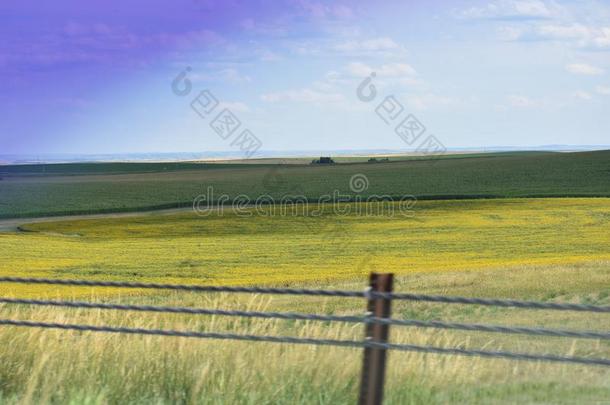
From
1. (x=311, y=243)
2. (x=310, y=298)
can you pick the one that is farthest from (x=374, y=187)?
(x=310, y=298)

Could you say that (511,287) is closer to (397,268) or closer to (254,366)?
(397,268)

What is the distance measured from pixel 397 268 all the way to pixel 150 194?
51411mm

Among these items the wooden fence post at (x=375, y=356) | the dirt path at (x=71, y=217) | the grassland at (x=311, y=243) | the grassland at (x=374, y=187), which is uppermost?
the grassland at (x=374, y=187)

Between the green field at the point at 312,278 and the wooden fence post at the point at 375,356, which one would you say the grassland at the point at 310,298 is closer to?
the green field at the point at 312,278

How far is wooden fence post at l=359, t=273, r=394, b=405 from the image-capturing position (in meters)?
5.25

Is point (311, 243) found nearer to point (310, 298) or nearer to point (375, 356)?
point (310, 298)

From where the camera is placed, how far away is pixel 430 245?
32719 mm

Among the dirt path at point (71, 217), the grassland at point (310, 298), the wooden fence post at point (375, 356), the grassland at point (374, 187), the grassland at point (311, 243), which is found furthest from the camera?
the grassland at point (374, 187)

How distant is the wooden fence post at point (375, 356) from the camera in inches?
207

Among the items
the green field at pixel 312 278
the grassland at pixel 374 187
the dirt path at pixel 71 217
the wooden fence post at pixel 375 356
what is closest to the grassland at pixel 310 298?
the green field at pixel 312 278

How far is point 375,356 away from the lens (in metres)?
5.38

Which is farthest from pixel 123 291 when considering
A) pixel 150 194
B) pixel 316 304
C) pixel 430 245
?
pixel 150 194

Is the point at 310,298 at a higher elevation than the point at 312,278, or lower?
lower

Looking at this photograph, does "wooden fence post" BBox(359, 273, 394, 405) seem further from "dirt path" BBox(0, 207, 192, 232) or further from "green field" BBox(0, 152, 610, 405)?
"dirt path" BBox(0, 207, 192, 232)
